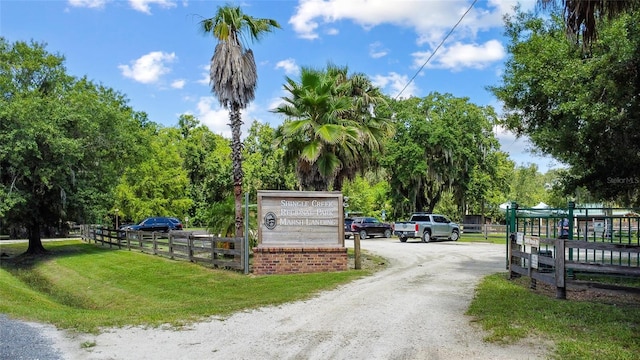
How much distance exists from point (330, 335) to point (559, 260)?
5068 millimetres

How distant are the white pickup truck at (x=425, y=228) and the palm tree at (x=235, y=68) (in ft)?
52.5

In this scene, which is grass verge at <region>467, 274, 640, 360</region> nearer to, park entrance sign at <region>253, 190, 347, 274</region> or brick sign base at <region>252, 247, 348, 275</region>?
brick sign base at <region>252, 247, 348, 275</region>

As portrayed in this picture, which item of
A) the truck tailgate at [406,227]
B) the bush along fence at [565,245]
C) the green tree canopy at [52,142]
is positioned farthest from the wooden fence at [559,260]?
the green tree canopy at [52,142]

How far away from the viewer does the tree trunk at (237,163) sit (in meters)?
16.5

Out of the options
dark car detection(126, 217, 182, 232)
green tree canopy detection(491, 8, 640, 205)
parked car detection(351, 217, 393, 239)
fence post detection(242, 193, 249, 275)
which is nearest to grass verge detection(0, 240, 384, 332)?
fence post detection(242, 193, 249, 275)

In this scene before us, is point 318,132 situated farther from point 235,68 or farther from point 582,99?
point 582,99

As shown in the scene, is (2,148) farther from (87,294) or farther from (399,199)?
Result: (399,199)

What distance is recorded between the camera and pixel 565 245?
31.9ft

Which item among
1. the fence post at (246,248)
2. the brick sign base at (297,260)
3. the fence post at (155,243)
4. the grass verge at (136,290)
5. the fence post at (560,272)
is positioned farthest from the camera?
the fence post at (155,243)

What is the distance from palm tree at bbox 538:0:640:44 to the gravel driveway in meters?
4.72

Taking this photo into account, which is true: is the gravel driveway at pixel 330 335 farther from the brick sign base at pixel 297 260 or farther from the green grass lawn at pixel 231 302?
the brick sign base at pixel 297 260

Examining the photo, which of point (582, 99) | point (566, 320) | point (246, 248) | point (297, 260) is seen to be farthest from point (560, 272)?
point (246, 248)


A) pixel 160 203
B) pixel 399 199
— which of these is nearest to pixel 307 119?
pixel 399 199

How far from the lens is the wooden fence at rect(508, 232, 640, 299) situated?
8.86 meters
